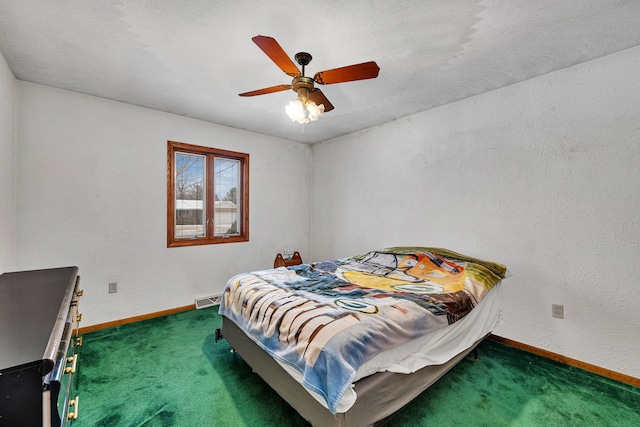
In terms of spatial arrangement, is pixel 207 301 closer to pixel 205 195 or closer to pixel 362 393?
pixel 205 195

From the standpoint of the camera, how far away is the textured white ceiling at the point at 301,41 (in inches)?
63.1

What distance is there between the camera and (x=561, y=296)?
7.45ft

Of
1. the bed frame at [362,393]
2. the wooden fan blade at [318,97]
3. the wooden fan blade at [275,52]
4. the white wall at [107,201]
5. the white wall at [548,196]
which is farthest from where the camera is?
the white wall at [107,201]

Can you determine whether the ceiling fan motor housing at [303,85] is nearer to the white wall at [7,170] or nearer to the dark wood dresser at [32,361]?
Answer: the dark wood dresser at [32,361]

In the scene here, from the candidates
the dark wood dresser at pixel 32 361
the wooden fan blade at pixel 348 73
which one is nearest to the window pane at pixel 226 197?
the wooden fan blade at pixel 348 73

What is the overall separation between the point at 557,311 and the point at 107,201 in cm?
450

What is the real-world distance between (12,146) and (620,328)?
17.2 ft

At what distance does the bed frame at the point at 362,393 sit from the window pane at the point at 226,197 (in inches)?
91.7

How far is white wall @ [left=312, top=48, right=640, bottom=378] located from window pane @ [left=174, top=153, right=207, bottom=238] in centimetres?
263

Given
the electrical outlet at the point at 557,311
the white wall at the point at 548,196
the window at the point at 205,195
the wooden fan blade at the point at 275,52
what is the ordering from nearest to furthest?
the wooden fan blade at the point at 275,52 < the white wall at the point at 548,196 < the electrical outlet at the point at 557,311 < the window at the point at 205,195

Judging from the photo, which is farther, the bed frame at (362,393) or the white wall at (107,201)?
the white wall at (107,201)

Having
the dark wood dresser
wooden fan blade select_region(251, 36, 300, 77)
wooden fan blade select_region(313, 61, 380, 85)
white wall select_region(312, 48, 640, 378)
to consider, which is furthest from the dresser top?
white wall select_region(312, 48, 640, 378)

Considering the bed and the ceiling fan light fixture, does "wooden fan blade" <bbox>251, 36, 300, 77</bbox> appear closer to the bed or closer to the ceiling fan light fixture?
the ceiling fan light fixture

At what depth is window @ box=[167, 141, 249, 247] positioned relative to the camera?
3.34 meters
